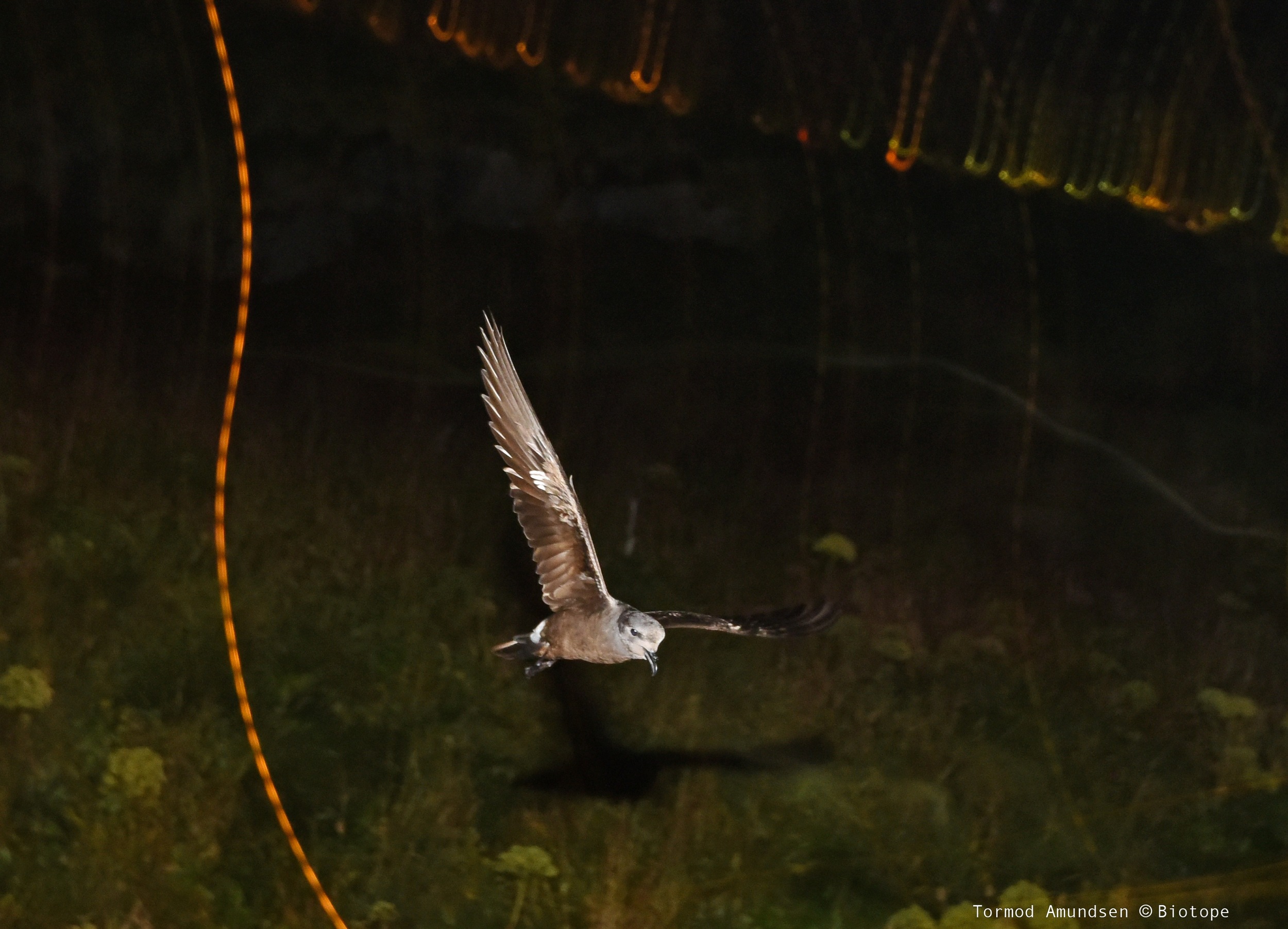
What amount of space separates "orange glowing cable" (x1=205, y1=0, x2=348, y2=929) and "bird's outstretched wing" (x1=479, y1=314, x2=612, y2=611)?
1.55 m

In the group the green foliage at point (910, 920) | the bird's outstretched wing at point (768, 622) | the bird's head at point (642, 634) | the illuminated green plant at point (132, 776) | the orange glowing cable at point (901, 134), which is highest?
the orange glowing cable at point (901, 134)

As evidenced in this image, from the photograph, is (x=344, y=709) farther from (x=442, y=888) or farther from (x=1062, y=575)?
(x=1062, y=575)

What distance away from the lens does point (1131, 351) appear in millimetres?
6070

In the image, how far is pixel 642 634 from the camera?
3.53m

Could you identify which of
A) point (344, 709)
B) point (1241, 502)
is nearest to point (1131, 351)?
point (1241, 502)

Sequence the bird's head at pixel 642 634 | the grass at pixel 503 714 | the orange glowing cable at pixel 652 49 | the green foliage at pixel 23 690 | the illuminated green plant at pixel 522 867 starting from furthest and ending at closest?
the orange glowing cable at pixel 652 49 → the illuminated green plant at pixel 522 867 → the grass at pixel 503 714 → the green foliage at pixel 23 690 → the bird's head at pixel 642 634

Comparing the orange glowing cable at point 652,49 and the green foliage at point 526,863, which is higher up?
the orange glowing cable at point 652,49

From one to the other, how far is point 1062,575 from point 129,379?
3199 millimetres

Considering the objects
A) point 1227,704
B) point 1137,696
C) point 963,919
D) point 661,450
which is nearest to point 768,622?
point 661,450

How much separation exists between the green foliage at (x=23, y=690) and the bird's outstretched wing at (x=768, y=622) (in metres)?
2.10

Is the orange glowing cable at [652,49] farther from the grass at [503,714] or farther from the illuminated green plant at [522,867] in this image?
the illuminated green plant at [522,867]

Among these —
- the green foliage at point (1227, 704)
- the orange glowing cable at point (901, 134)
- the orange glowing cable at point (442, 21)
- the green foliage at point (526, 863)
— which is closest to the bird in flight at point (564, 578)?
the green foliage at point (526, 863)

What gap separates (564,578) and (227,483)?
172 cm

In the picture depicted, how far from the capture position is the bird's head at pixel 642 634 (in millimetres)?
3521
